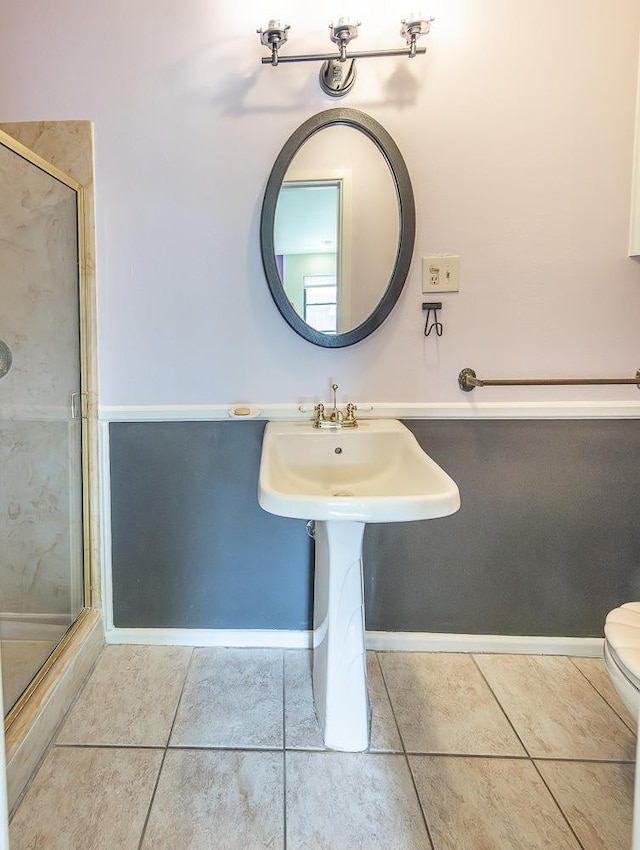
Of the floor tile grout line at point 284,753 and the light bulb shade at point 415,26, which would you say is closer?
the floor tile grout line at point 284,753

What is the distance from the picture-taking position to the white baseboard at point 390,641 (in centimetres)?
156

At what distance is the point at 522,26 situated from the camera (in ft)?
4.43

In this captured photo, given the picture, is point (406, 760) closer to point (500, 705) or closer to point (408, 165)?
point (500, 705)

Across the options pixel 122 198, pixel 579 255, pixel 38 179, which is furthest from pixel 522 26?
pixel 38 179

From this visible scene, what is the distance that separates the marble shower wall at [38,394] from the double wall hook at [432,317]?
108 centimetres

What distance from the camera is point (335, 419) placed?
1396 millimetres

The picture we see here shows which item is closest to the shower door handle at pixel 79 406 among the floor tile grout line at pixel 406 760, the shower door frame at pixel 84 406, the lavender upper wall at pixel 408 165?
the shower door frame at pixel 84 406

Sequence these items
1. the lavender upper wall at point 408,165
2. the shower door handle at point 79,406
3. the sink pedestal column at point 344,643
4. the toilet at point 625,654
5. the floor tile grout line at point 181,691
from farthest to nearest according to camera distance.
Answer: the shower door handle at point 79,406, the lavender upper wall at point 408,165, the floor tile grout line at point 181,691, the sink pedestal column at point 344,643, the toilet at point 625,654

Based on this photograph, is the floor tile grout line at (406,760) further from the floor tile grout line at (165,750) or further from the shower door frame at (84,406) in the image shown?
the shower door frame at (84,406)

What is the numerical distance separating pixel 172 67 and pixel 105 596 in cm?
166

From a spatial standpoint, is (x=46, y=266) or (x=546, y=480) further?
(x=546, y=480)

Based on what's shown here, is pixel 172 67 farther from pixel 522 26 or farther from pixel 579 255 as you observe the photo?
pixel 579 255

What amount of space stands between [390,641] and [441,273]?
1.19m

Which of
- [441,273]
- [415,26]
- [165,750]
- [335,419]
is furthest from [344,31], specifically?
[165,750]
